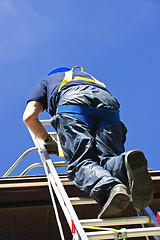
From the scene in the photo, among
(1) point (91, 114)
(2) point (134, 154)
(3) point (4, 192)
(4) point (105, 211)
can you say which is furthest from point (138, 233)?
(3) point (4, 192)

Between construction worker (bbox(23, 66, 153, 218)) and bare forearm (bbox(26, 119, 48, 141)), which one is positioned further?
bare forearm (bbox(26, 119, 48, 141))

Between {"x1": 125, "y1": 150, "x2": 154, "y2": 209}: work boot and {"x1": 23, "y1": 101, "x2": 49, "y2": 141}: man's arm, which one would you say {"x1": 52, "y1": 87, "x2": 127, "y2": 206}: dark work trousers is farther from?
{"x1": 23, "y1": 101, "x2": 49, "y2": 141}: man's arm

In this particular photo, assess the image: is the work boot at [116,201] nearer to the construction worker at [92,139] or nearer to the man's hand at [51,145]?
the construction worker at [92,139]

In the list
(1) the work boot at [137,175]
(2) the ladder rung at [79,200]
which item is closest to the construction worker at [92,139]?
(1) the work boot at [137,175]

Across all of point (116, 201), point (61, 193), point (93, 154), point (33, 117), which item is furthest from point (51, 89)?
point (116, 201)

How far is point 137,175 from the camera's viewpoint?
2674mm

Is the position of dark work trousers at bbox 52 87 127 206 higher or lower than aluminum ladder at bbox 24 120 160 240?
higher

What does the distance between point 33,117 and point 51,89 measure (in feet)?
1.15

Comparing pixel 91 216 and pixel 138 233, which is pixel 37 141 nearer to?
pixel 91 216

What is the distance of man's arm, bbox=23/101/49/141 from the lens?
3770 mm

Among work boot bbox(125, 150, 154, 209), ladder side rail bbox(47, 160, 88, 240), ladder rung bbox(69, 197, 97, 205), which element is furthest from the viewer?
ladder rung bbox(69, 197, 97, 205)

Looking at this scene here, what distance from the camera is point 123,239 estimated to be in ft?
8.09

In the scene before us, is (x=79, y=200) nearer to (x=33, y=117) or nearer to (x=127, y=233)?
(x=127, y=233)

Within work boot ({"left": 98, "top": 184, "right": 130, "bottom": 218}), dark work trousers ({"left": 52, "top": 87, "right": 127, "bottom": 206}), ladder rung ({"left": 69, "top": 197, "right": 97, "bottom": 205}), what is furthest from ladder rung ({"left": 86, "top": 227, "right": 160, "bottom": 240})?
ladder rung ({"left": 69, "top": 197, "right": 97, "bottom": 205})
